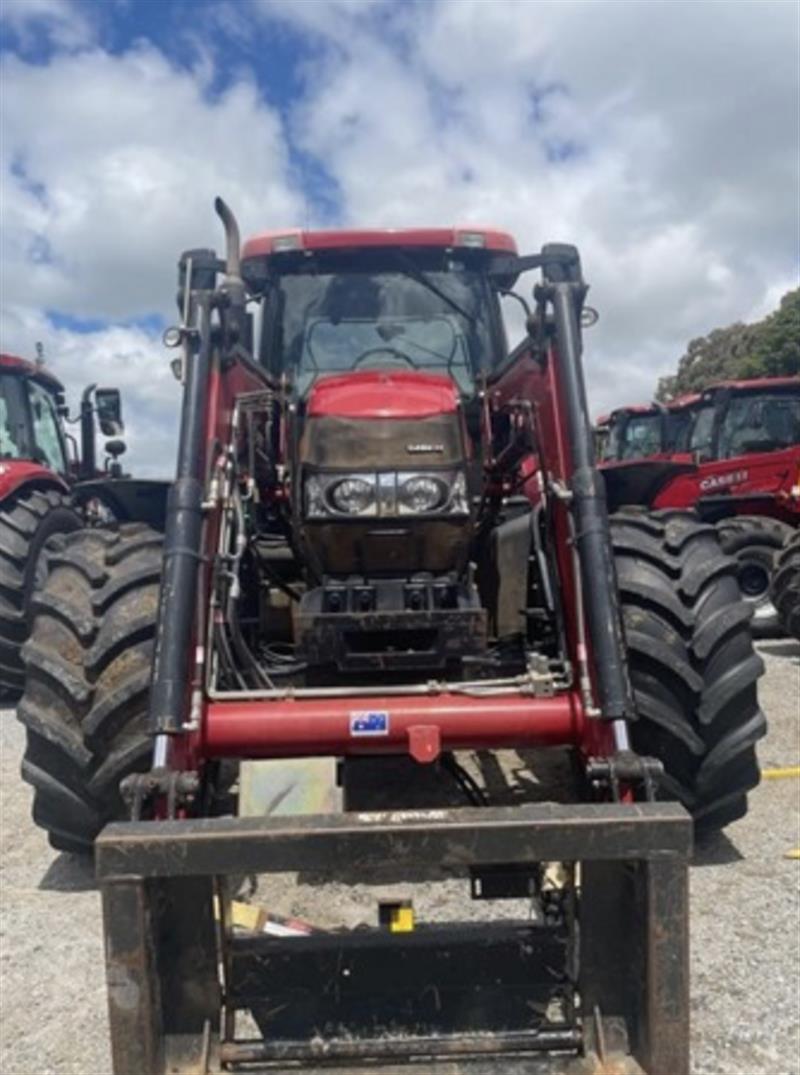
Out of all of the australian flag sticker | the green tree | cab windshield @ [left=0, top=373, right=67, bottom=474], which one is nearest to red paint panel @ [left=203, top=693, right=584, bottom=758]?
the australian flag sticker

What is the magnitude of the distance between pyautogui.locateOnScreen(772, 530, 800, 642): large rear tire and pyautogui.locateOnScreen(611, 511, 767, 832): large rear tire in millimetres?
4779

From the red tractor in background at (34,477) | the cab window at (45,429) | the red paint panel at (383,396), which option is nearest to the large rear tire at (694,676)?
the red paint panel at (383,396)

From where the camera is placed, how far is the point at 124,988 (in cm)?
231

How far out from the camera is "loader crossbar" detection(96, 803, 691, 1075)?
2311 mm

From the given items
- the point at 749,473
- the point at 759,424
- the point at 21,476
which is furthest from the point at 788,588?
the point at 21,476

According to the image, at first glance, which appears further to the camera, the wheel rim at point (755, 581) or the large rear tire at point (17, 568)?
the wheel rim at point (755, 581)

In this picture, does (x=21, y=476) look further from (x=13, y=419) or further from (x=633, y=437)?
(x=633, y=437)

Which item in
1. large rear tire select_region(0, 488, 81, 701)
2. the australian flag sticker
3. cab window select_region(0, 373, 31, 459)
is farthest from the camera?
cab window select_region(0, 373, 31, 459)

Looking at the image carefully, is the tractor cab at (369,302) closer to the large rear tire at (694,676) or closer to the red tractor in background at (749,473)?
the large rear tire at (694,676)

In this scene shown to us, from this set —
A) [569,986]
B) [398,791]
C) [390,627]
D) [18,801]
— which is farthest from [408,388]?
[18,801]

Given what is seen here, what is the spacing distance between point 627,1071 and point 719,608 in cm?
200

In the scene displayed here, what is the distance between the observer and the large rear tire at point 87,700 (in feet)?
12.1

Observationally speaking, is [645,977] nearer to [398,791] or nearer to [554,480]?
[554,480]

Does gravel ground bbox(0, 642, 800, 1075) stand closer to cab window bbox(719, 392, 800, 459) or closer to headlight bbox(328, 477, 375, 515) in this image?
headlight bbox(328, 477, 375, 515)
